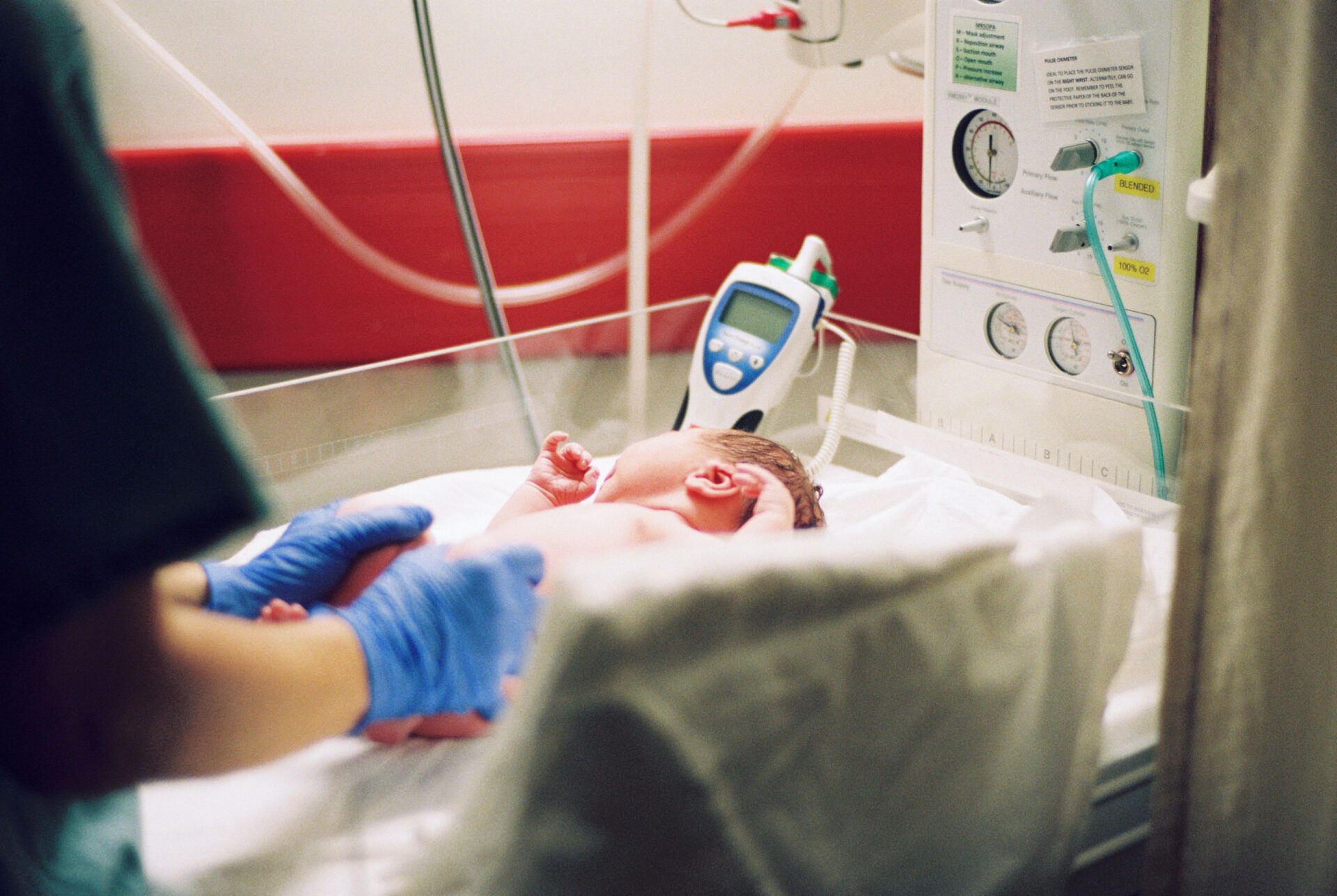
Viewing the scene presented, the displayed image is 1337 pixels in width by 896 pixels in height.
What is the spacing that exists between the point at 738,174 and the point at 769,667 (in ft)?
6.18

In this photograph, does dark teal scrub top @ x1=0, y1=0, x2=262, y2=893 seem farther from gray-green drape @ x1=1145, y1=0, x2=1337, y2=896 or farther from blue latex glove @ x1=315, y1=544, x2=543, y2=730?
gray-green drape @ x1=1145, y1=0, x2=1337, y2=896

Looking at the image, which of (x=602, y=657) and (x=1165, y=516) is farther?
(x=1165, y=516)

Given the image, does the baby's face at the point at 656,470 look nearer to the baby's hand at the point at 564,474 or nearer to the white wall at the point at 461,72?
the baby's hand at the point at 564,474

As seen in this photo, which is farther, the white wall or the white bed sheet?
the white wall

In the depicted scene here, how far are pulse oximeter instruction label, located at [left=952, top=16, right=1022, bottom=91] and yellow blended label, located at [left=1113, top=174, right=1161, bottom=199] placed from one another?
147mm

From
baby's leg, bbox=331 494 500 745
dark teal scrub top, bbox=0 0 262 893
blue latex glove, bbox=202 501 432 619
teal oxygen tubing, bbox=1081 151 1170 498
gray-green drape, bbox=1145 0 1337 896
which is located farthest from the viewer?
teal oxygen tubing, bbox=1081 151 1170 498

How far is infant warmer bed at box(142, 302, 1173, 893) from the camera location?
14.9 inches

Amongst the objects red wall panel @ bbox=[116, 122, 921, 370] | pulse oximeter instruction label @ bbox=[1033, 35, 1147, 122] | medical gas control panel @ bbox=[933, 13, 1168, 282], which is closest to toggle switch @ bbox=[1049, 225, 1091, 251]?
medical gas control panel @ bbox=[933, 13, 1168, 282]

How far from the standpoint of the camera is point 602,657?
0.36 m

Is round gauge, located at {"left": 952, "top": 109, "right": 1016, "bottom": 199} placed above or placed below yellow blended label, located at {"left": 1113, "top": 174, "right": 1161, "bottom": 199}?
above

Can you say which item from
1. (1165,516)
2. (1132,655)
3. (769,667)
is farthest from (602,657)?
(1165,516)

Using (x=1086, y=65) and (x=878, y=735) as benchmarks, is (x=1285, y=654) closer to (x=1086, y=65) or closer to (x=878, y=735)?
(x=878, y=735)

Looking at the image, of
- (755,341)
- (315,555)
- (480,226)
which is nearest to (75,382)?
(315,555)

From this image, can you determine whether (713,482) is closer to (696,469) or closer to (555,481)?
(696,469)
